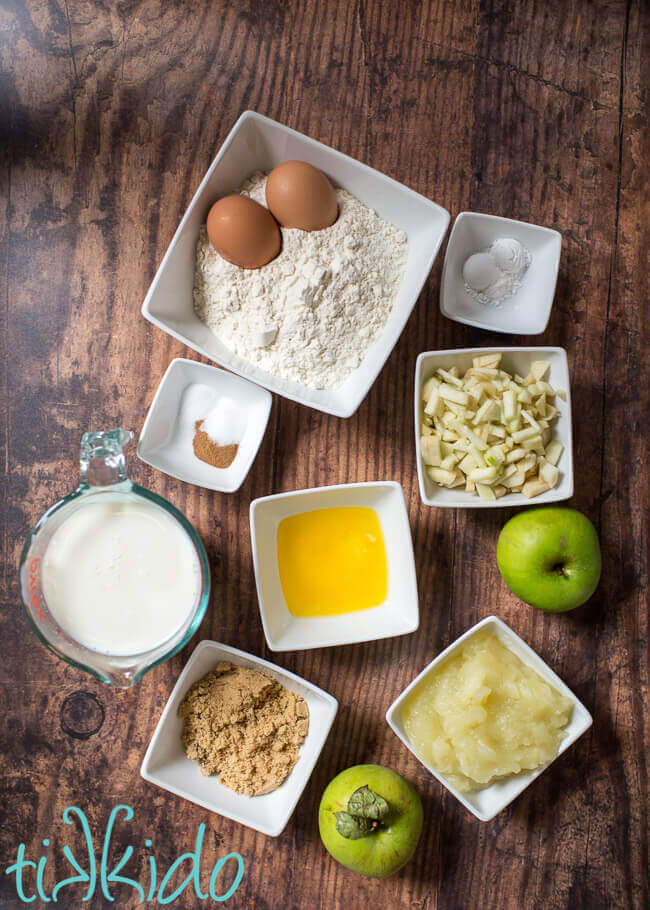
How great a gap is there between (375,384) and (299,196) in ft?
1.25

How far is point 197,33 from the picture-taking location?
1.25 metres

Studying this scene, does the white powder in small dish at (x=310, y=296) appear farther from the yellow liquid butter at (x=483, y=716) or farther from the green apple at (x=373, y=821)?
the green apple at (x=373, y=821)

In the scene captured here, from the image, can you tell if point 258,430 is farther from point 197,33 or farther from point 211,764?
point 197,33

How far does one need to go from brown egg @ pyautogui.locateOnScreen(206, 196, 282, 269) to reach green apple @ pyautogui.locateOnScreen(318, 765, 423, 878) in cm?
94

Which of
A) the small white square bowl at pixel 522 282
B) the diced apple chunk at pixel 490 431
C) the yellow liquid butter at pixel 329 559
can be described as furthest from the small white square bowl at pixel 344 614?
the small white square bowl at pixel 522 282

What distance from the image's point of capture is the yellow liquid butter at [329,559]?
125 cm

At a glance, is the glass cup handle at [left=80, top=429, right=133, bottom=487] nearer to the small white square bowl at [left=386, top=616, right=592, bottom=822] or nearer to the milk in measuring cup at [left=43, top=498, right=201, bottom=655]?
the milk in measuring cup at [left=43, top=498, right=201, bottom=655]

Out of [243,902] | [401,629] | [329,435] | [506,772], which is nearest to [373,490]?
[329,435]

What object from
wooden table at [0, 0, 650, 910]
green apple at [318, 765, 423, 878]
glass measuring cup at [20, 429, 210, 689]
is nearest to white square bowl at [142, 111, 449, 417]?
wooden table at [0, 0, 650, 910]

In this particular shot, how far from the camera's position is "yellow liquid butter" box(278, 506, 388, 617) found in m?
1.25

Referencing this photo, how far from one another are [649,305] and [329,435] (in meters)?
0.70

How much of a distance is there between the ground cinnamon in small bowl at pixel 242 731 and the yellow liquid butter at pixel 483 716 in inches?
9.1

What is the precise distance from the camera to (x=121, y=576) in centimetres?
106

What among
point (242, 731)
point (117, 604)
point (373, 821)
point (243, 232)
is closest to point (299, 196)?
point (243, 232)
